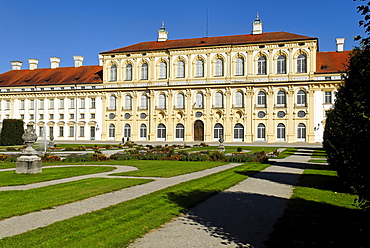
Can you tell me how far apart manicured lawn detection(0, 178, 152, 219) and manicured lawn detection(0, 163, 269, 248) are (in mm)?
1562

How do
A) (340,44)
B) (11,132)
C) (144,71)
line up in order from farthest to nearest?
1. (144,71)
2. (340,44)
3. (11,132)

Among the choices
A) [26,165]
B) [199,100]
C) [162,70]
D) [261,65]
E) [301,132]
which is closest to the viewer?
[26,165]

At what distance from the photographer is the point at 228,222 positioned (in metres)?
8.31

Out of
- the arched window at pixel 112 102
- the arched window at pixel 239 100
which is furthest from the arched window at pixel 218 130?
the arched window at pixel 112 102

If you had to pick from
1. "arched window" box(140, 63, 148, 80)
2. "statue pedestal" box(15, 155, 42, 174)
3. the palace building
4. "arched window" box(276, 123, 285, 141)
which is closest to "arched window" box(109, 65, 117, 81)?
the palace building

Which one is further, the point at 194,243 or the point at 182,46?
the point at 182,46

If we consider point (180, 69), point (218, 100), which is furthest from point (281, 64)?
point (180, 69)

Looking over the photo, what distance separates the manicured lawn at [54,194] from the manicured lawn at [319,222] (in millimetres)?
5482

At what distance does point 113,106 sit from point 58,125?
10.1 meters

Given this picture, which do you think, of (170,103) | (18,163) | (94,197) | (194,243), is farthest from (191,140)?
(194,243)

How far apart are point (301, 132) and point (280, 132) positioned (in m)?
2.87

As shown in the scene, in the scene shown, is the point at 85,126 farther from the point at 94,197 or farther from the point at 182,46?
the point at 94,197

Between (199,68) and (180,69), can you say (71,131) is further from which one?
(199,68)

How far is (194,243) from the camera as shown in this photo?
6762 millimetres
